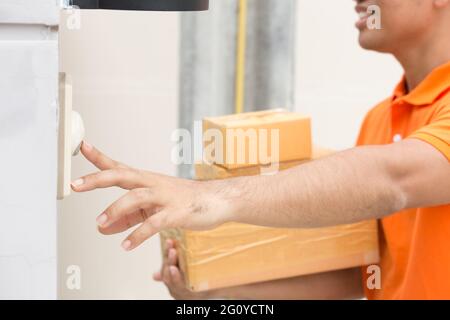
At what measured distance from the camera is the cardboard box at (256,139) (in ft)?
5.24

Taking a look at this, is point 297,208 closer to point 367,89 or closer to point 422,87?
point 422,87

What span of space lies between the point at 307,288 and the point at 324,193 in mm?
703

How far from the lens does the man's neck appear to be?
1810 mm

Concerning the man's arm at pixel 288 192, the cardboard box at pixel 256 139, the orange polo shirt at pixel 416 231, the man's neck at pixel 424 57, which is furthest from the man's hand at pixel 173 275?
the man's neck at pixel 424 57

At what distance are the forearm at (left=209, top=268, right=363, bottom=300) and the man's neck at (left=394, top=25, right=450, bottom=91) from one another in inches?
18.6

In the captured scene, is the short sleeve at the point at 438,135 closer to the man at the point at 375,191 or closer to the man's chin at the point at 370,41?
the man at the point at 375,191

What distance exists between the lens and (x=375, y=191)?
133 centimetres

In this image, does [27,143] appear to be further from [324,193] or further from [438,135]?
[438,135]

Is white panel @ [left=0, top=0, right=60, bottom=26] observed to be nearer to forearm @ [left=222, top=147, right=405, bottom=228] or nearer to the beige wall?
forearm @ [left=222, top=147, right=405, bottom=228]

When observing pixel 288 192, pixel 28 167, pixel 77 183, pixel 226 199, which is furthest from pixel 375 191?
pixel 28 167

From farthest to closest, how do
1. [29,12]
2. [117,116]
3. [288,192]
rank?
[117,116] < [288,192] < [29,12]

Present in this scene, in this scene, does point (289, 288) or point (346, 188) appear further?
point (289, 288)

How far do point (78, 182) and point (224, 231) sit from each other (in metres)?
0.66

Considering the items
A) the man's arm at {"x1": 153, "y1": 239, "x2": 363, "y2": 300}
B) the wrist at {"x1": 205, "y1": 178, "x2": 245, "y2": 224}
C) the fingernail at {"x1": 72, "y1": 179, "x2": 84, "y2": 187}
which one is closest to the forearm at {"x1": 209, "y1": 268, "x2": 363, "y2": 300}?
the man's arm at {"x1": 153, "y1": 239, "x2": 363, "y2": 300}
